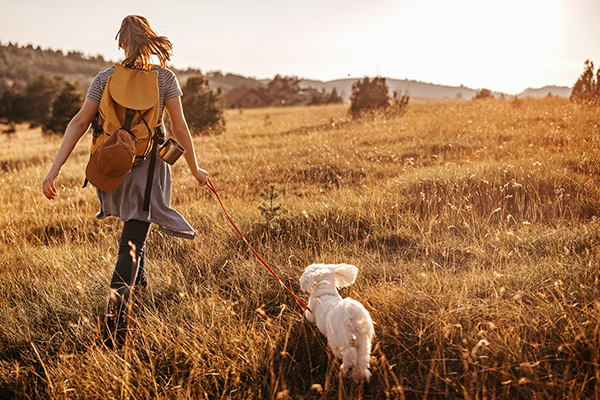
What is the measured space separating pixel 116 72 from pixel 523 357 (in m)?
2.83

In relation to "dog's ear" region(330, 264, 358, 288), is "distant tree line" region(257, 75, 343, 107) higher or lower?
higher

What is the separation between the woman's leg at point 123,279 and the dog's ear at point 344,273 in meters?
1.25

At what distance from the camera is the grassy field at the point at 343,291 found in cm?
178

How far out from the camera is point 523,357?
1.74 m

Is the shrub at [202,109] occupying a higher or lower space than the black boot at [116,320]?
higher

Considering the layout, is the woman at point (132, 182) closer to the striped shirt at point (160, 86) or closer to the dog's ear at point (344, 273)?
the striped shirt at point (160, 86)

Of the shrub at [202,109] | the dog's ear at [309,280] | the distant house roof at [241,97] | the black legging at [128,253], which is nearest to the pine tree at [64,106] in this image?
the shrub at [202,109]

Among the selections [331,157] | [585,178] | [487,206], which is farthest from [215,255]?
[585,178]

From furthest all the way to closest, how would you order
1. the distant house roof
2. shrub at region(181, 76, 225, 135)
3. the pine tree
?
the distant house roof
the pine tree
shrub at region(181, 76, 225, 135)

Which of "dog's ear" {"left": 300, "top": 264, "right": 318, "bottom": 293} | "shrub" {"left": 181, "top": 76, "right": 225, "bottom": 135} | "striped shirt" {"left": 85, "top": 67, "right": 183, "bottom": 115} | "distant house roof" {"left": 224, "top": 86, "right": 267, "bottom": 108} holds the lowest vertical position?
"dog's ear" {"left": 300, "top": 264, "right": 318, "bottom": 293}

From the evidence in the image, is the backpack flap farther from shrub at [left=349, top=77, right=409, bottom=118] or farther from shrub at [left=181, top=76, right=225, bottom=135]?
shrub at [left=181, top=76, right=225, bottom=135]

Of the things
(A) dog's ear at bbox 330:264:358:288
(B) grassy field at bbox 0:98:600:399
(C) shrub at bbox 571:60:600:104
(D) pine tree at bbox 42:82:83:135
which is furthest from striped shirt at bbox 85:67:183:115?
(D) pine tree at bbox 42:82:83:135

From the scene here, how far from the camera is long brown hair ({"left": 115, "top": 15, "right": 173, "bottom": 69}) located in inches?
81.4

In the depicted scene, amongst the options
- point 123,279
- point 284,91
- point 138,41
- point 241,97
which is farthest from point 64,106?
point 284,91
